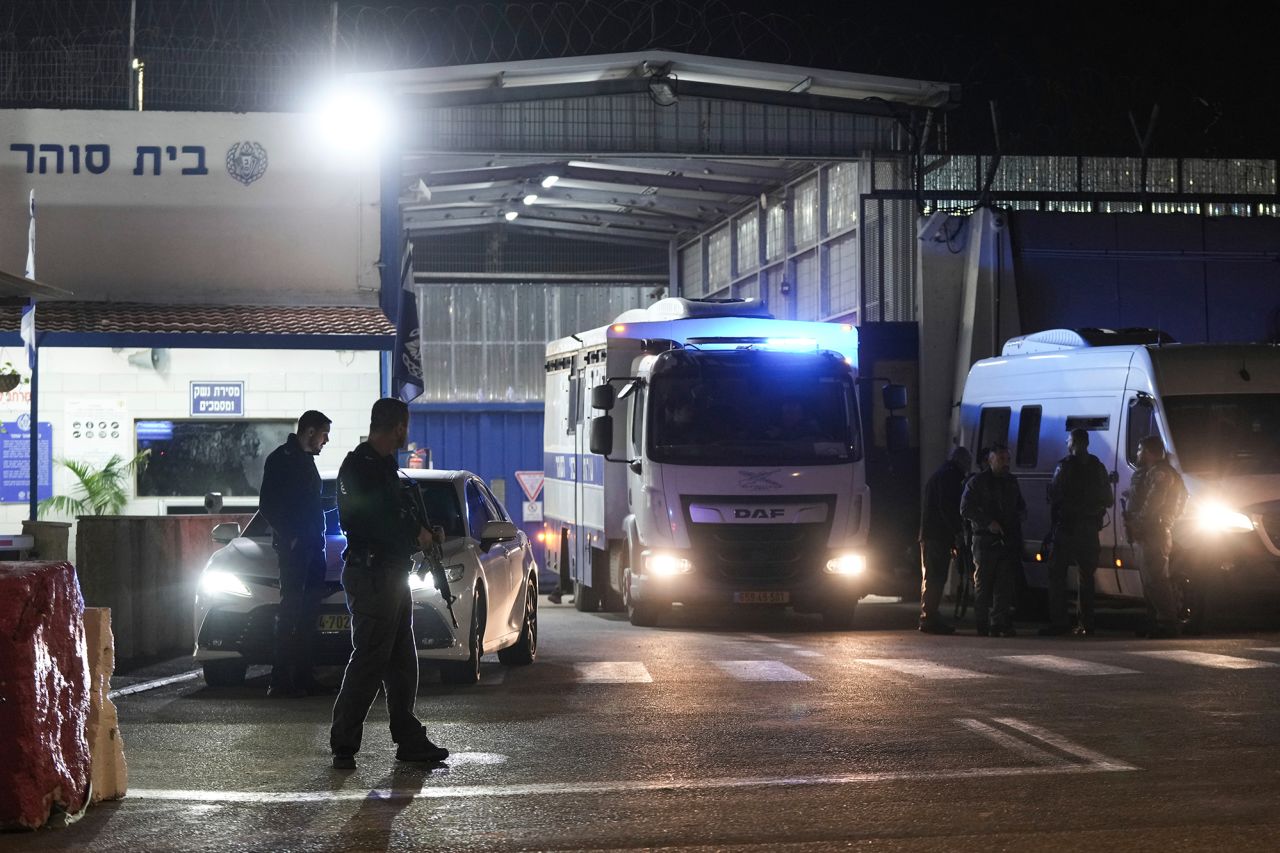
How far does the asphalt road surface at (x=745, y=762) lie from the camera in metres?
7.39

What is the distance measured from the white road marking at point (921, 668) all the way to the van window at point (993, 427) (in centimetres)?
656

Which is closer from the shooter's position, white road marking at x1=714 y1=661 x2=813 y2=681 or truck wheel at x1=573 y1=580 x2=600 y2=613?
white road marking at x1=714 y1=661 x2=813 y2=681

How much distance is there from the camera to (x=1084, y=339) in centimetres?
2017

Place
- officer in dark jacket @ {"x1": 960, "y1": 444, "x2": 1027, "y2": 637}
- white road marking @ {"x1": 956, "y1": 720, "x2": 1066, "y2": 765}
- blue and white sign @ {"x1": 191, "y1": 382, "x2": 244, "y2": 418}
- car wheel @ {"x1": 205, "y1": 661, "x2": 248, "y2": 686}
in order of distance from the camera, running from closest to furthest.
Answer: white road marking @ {"x1": 956, "y1": 720, "x2": 1066, "y2": 765}
car wheel @ {"x1": 205, "y1": 661, "x2": 248, "y2": 686}
officer in dark jacket @ {"x1": 960, "y1": 444, "x2": 1027, "y2": 637}
blue and white sign @ {"x1": 191, "y1": 382, "x2": 244, "y2": 418}

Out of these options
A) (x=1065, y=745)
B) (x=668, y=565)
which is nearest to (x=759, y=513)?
(x=668, y=565)

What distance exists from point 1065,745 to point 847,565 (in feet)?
32.7

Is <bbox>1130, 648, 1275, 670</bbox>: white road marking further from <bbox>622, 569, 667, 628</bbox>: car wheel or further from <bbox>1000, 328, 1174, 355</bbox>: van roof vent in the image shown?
<bbox>622, 569, 667, 628</bbox>: car wheel

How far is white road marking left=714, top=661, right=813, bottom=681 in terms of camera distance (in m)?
13.6

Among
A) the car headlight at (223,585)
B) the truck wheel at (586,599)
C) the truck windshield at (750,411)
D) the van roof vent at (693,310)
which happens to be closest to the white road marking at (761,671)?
the car headlight at (223,585)

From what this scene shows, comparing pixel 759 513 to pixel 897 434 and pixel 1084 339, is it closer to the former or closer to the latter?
pixel 897 434

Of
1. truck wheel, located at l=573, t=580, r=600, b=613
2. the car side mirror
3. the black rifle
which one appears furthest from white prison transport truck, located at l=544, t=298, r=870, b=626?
the black rifle

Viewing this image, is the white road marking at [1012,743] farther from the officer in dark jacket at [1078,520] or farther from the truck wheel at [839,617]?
the truck wheel at [839,617]

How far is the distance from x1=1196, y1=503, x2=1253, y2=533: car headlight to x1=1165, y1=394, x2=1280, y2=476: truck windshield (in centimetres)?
39

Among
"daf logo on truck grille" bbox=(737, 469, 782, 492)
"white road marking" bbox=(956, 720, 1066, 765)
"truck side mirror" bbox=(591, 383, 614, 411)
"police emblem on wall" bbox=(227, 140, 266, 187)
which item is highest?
"police emblem on wall" bbox=(227, 140, 266, 187)
